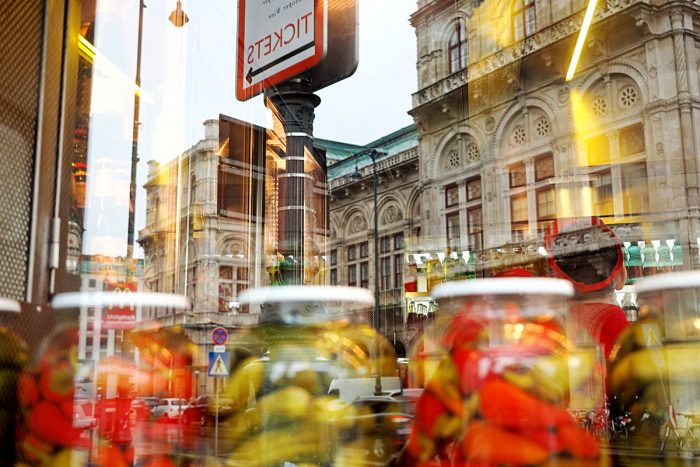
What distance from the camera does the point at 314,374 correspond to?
266 cm

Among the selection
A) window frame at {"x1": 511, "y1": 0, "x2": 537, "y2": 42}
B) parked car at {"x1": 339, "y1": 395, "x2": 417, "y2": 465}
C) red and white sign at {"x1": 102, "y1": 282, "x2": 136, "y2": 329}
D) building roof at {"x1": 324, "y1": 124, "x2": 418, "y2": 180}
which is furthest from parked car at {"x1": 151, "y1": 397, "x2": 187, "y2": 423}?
window frame at {"x1": 511, "y1": 0, "x2": 537, "y2": 42}

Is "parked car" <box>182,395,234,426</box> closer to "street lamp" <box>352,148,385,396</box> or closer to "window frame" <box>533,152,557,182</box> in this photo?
"street lamp" <box>352,148,385,396</box>

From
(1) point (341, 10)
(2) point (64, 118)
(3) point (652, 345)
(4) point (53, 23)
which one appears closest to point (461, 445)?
(3) point (652, 345)

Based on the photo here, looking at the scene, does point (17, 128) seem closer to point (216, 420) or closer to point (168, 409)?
point (168, 409)

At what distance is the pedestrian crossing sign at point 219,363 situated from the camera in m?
3.34

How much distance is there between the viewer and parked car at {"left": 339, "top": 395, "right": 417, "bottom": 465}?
2031 mm

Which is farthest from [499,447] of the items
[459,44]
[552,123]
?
[459,44]

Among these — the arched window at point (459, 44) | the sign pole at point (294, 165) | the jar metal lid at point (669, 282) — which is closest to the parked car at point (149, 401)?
the sign pole at point (294, 165)

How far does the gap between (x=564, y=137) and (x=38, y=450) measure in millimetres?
2002

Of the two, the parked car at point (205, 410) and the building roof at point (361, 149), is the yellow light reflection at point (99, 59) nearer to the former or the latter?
the building roof at point (361, 149)

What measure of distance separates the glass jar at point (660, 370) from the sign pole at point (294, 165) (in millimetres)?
1336

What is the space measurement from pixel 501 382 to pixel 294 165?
1.54 metres

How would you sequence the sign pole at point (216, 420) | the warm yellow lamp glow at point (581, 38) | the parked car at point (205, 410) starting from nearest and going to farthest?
the warm yellow lamp glow at point (581, 38)
the sign pole at point (216, 420)
the parked car at point (205, 410)

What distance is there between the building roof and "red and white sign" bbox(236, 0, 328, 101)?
405 mm
